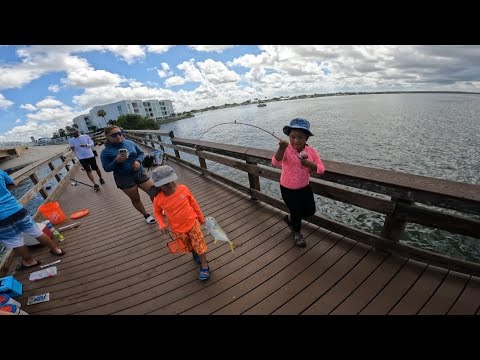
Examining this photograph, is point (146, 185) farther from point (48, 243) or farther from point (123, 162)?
point (48, 243)

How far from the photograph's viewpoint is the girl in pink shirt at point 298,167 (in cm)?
231

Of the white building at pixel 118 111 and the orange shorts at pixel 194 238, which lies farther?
the white building at pixel 118 111

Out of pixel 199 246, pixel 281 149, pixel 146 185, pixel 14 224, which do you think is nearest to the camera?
pixel 281 149

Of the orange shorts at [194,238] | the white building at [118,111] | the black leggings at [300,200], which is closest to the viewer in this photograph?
the orange shorts at [194,238]

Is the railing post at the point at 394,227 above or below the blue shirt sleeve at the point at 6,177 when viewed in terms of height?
below

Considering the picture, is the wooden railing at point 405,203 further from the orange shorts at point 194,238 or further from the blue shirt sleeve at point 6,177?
the blue shirt sleeve at point 6,177

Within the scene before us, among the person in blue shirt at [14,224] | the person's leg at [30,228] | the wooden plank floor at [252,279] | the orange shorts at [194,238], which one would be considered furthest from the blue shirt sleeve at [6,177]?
the orange shorts at [194,238]

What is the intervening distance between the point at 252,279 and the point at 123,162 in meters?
2.80

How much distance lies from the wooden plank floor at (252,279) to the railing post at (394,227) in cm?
27

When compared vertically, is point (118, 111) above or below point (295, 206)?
below

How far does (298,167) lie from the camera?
2.54 meters

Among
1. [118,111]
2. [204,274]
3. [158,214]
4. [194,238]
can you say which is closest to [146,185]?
[158,214]

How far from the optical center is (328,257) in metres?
2.65
